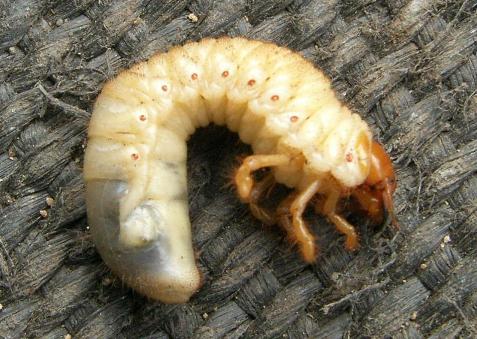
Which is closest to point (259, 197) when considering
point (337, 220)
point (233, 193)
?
point (233, 193)

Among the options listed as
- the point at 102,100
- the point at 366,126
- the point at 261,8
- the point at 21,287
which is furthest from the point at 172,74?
the point at 21,287

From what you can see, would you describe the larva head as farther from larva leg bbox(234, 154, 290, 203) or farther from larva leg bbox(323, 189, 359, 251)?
larva leg bbox(234, 154, 290, 203)

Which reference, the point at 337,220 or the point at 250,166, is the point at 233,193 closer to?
the point at 250,166

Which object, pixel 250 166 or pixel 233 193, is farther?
pixel 233 193

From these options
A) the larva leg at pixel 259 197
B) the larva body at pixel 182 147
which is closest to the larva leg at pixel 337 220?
the larva body at pixel 182 147

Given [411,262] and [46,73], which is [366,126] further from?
[46,73]

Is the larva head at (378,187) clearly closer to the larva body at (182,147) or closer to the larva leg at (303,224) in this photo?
the larva body at (182,147)
